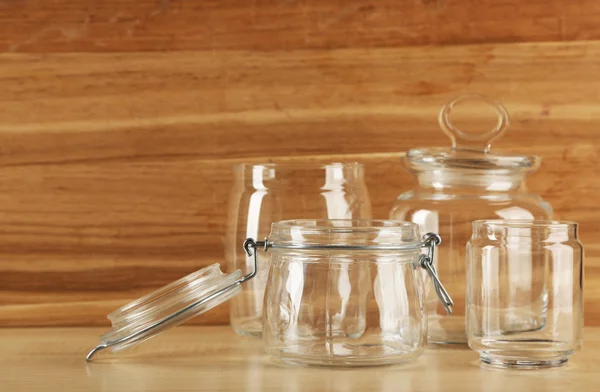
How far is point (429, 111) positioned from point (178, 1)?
0.34 meters

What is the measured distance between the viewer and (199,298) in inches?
34.2

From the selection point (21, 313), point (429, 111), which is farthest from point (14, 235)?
point (429, 111)

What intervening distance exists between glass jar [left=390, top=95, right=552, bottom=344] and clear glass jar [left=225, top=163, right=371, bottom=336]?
58 millimetres

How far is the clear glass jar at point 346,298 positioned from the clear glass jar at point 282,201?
148mm

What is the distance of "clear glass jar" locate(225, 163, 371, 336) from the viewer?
1001 mm

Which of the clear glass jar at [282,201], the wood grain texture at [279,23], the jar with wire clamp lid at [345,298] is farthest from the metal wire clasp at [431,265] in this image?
the wood grain texture at [279,23]

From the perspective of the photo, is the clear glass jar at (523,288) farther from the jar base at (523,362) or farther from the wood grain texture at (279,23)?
the wood grain texture at (279,23)

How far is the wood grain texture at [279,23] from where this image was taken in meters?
1.10

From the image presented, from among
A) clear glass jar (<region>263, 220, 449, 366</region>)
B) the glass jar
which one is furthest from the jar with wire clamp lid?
the glass jar

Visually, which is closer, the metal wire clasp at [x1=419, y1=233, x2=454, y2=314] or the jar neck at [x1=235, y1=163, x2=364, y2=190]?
the metal wire clasp at [x1=419, y1=233, x2=454, y2=314]

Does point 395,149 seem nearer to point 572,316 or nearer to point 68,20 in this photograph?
point 572,316

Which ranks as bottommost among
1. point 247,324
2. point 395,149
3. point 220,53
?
point 247,324

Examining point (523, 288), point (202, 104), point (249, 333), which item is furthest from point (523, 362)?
point (202, 104)

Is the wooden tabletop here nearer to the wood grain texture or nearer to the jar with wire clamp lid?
the jar with wire clamp lid
